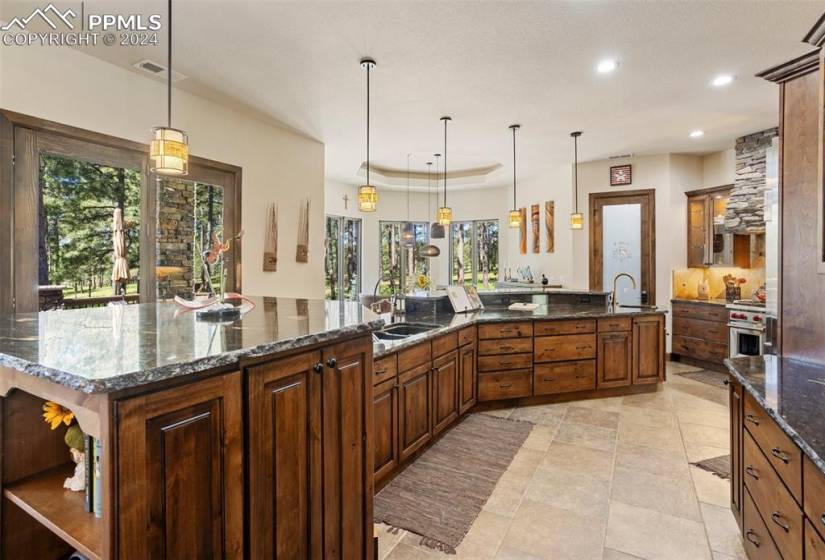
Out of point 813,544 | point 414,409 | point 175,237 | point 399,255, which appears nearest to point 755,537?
point 813,544

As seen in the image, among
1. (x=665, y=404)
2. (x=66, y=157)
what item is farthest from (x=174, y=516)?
(x=665, y=404)

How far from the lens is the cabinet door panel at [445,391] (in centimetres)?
333

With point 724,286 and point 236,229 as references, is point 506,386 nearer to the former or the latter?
point 236,229

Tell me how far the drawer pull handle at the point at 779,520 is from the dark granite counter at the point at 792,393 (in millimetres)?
341

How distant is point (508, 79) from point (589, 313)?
240cm

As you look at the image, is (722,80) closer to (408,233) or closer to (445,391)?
(445,391)

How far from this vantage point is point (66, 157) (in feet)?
10.3

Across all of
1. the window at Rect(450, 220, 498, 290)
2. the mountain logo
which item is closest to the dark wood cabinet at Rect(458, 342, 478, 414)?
the mountain logo

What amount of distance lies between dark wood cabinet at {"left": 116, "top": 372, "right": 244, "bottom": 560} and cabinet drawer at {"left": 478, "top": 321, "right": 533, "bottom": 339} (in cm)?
314

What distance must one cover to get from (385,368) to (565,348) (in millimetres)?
2378

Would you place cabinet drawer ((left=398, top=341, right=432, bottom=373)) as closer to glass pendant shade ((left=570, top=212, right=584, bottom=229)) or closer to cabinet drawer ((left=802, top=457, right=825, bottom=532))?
cabinet drawer ((left=802, top=457, right=825, bottom=532))

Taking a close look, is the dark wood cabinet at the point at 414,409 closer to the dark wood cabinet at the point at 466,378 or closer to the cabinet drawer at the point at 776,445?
the dark wood cabinet at the point at 466,378

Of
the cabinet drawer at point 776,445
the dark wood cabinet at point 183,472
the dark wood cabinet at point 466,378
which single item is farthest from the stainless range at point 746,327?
the dark wood cabinet at point 183,472

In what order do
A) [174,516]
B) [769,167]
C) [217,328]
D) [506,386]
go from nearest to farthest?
[174,516] → [217,328] → [769,167] → [506,386]
